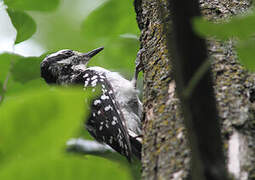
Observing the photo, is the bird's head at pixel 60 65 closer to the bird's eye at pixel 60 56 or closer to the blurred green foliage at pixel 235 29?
the bird's eye at pixel 60 56

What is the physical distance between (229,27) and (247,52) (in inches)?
4.3

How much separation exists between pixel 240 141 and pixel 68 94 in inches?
46.6

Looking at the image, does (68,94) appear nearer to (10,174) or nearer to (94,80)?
(10,174)

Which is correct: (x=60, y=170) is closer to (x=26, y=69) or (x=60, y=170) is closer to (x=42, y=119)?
(x=42, y=119)

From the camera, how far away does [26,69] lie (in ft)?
8.40

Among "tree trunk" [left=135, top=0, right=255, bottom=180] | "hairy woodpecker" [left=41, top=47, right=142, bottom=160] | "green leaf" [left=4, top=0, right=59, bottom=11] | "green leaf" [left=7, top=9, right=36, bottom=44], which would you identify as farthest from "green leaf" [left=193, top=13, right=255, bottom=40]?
"hairy woodpecker" [left=41, top=47, right=142, bottom=160]

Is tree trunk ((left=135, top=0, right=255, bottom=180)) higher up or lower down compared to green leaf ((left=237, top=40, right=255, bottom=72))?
lower down

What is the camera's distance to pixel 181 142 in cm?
161

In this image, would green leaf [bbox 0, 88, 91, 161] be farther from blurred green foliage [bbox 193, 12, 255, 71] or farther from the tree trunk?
the tree trunk

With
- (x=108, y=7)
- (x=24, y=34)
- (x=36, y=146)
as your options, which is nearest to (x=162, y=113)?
(x=108, y=7)

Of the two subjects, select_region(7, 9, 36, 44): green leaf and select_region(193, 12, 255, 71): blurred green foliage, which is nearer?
select_region(193, 12, 255, 71): blurred green foliage

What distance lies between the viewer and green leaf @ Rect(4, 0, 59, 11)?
6.43 feet

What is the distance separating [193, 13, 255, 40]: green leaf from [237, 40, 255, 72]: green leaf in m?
0.03

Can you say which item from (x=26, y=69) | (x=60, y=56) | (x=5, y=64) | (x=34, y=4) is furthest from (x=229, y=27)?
(x=60, y=56)
